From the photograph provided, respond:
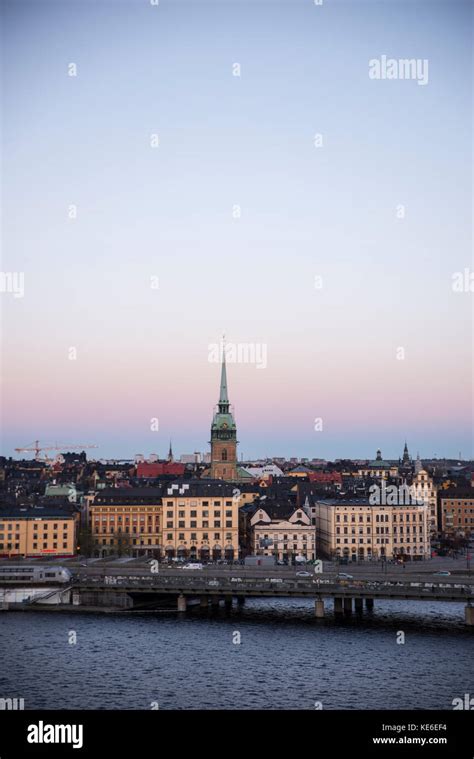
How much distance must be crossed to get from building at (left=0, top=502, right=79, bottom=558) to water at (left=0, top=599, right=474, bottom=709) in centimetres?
2325

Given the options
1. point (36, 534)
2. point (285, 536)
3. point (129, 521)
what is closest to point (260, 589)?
point (285, 536)

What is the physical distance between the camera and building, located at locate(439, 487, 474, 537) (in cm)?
10056

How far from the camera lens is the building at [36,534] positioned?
3083 inches

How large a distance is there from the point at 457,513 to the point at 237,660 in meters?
62.9

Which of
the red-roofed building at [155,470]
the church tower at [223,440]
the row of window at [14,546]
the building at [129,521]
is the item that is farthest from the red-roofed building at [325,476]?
the row of window at [14,546]

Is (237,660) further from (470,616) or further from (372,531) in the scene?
(372,531)

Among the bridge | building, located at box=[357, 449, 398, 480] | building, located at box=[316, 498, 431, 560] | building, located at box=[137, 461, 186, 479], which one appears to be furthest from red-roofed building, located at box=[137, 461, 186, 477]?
the bridge

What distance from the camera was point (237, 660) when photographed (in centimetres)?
4272

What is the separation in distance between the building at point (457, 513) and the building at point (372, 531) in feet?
73.8

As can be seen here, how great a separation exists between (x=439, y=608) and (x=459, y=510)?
44.5 m

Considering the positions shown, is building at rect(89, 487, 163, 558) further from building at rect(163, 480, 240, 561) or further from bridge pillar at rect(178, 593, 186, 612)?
bridge pillar at rect(178, 593, 186, 612)
